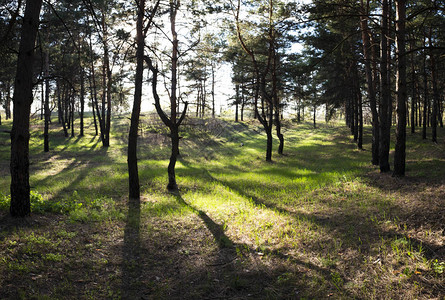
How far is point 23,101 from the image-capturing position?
586 cm

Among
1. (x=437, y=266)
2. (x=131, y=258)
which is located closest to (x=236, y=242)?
(x=131, y=258)

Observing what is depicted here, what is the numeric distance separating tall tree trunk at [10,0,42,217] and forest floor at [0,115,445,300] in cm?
99

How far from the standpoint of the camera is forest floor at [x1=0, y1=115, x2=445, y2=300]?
4227mm

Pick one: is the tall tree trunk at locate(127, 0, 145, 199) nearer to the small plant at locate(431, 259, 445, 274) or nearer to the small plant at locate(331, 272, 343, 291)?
the small plant at locate(331, 272, 343, 291)

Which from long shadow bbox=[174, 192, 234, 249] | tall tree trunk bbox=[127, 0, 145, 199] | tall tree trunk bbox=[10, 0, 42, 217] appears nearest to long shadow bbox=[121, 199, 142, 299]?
long shadow bbox=[174, 192, 234, 249]

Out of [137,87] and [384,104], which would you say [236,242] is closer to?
[137,87]

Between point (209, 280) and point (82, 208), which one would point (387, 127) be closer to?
point (209, 280)

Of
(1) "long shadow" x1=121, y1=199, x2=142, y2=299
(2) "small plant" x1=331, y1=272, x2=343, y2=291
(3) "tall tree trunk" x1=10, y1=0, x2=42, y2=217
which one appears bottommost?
(1) "long shadow" x1=121, y1=199, x2=142, y2=299

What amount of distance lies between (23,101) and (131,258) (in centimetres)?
412

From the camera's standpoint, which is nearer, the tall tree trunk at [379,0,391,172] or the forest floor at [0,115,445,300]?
the forest floor at [0,115,445,300]

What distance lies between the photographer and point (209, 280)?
184 inches

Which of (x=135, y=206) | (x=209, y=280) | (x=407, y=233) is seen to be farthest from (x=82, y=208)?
(x=407, y=233)

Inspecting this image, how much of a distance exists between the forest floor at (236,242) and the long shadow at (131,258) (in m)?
0.02

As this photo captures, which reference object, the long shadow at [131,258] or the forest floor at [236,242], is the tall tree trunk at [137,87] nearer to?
the forest floor at [236,242]
